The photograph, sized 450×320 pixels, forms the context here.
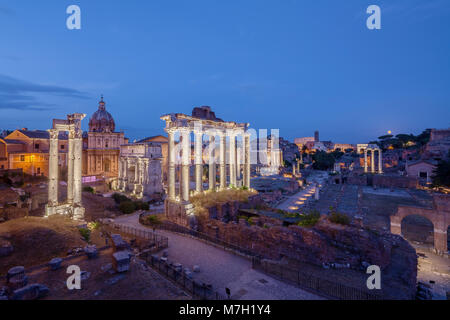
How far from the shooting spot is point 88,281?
1002cm

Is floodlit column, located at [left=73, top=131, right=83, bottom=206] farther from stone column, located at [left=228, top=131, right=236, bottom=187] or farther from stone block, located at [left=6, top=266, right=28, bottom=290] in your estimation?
stone column, located at [left=228, top=131, right=236, bottom=187]

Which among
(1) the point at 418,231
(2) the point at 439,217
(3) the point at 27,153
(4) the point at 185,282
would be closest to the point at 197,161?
(4) the point at 185,282

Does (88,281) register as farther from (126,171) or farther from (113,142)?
(113,142)

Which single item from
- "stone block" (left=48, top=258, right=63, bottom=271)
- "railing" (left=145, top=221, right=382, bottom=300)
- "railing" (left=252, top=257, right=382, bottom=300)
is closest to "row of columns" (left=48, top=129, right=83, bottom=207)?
"stone block" (left=48, top=258, right=63, bottom=271)

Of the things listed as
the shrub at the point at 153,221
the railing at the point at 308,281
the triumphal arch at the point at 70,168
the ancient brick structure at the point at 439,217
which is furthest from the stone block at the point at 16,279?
the ancient brick structure at the point at 439,217

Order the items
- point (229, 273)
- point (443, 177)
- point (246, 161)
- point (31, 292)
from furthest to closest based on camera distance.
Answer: point (443, 177) → point (246, 161) → point (229, 273) → point (31, 292)

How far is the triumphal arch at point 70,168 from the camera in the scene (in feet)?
68.0

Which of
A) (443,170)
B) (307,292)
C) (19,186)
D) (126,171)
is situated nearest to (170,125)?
(307,292)

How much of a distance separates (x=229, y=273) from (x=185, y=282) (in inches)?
106

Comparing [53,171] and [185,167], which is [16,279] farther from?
[53,171]

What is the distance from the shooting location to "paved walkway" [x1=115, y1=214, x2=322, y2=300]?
33.8 feet

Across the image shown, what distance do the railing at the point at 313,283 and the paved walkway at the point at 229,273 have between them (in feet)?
1.42

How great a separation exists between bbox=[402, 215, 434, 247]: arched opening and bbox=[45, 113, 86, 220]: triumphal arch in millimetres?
32120

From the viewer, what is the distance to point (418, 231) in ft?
77.9
